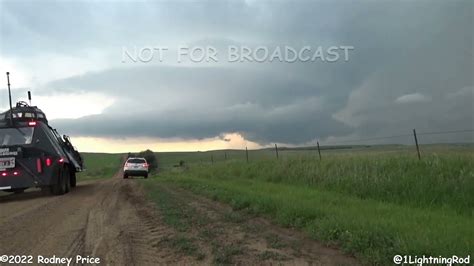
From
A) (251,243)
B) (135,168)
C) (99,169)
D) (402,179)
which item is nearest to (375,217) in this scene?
(251,243)

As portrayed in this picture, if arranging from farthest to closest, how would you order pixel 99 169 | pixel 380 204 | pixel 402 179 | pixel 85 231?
pixel 99 169, pixel 402 179, pixel 380 204, pixel 85 231

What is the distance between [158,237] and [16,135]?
418 inches

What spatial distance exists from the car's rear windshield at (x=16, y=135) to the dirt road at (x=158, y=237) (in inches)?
185

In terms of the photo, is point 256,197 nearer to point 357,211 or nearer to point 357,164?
point 357,211

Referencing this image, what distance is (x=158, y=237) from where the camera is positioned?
8.44 metres

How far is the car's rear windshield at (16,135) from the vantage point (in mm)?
16797

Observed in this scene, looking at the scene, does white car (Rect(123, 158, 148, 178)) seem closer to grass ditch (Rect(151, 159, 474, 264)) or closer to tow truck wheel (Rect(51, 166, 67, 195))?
tow truck wheel (Rect(51, 166, 67, 195))

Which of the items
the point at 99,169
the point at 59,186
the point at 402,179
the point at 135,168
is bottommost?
the point at 402,179

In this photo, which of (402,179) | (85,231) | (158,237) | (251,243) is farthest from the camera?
(402,179)

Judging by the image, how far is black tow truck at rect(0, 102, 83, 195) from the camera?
1648 centimetres

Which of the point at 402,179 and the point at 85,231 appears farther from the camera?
the point at 402,179

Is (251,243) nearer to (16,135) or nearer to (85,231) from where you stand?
(85,231)

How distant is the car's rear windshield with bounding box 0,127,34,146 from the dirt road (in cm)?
471

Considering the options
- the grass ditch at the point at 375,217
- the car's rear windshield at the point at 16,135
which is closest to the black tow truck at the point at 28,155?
the car's rear windshield at the point at 16,135
